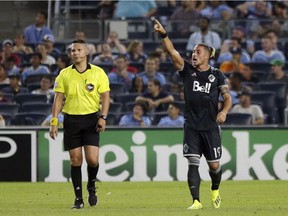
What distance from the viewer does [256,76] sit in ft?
80.5

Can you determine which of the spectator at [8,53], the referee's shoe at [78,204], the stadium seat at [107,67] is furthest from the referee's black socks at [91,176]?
the spectator at [8,53]

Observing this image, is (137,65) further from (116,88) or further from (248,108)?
(248,108)

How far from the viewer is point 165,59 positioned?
25.9 m

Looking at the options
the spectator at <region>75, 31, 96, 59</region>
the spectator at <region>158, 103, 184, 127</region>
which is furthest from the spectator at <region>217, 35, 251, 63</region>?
the spectator at <region>158, 103, 184, 127</region>

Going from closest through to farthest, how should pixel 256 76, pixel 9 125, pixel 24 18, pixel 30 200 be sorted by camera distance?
pixel 30 200
pixel 9 125
pixel 256 76
pixel 24 18

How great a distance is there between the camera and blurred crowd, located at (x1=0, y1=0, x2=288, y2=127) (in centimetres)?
2303

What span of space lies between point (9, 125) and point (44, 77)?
5.06 feet

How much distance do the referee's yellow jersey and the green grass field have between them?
1.22 metres

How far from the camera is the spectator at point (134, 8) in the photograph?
27297 mm

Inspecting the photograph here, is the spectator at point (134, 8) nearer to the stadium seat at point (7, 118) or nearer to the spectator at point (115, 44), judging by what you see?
the spectator at point (115, 44)

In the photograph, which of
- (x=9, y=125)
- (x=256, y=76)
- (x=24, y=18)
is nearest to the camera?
(x=9, y=125)

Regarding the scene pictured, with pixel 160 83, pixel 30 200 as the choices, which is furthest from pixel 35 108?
pixel 30 200

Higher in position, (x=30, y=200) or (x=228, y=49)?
(x=228, y=49)

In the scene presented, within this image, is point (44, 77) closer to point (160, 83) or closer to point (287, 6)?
point (160, 83)
